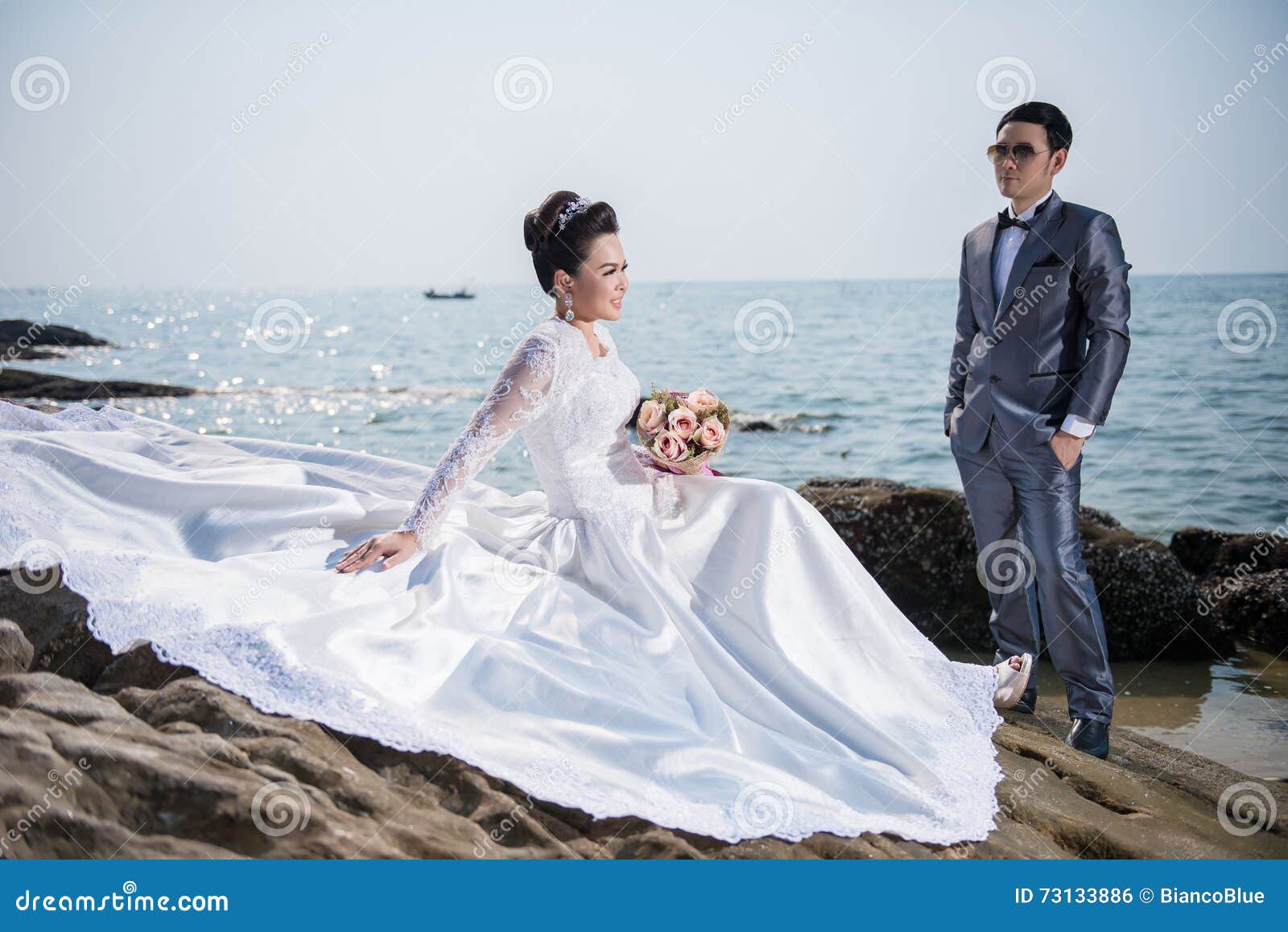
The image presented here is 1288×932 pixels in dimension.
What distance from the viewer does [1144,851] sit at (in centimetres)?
294

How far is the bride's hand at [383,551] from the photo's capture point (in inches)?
128

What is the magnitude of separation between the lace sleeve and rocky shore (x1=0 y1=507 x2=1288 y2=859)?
828 mm

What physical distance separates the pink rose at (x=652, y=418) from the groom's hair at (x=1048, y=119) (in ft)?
5.14

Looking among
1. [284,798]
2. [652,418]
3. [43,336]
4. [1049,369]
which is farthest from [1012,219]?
[43,336]

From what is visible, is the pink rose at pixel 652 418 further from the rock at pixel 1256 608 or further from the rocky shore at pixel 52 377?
the rocky shore at pixel 52 377

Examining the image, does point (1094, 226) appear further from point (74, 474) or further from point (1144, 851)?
point (74, 474)

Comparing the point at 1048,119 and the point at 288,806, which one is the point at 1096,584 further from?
the point at 288,806

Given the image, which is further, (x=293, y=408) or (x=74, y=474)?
(x=293, y=408)

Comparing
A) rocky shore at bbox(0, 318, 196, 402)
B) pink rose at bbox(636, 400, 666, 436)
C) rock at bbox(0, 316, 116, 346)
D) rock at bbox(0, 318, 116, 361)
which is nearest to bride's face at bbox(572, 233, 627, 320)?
pink rose at bbox(636, 400, 666, 436)

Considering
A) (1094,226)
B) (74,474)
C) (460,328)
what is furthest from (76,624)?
(460,328)

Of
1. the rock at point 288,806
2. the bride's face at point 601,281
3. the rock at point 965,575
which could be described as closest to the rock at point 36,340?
the rock at point 965,575

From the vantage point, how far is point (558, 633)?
3105 millimetres

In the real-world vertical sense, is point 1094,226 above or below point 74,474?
above

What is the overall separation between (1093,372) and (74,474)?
356cm
